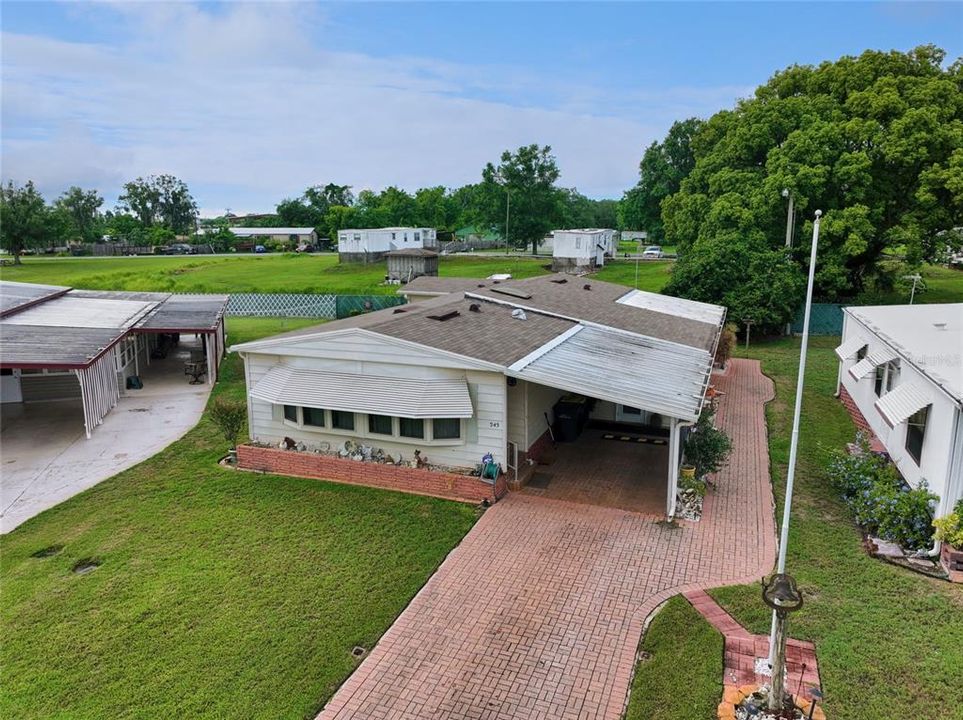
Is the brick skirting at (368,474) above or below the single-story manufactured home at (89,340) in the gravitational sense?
below

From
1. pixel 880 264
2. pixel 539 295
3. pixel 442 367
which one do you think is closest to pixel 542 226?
pixel 880 264

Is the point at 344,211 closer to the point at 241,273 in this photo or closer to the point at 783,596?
the point at 241,273

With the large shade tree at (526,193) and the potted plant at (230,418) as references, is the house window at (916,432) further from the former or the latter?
the large shade tree at (526,193)

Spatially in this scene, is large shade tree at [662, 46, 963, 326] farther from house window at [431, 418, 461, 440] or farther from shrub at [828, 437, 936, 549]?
house window at [431, 418, 461, 440]

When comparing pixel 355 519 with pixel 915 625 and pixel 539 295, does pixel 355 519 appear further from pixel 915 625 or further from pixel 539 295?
pixel 539 295

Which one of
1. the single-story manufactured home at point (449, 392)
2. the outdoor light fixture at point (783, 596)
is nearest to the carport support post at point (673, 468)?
the single-story manufactured home at point (449, 392)

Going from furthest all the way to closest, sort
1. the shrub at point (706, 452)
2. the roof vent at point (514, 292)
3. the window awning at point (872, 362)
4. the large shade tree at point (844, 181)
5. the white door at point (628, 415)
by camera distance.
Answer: the large shade tree at point (844, 181), the roof vent at point (514, 292), the white door at point (628, 415), the window awning at point (872, 362), the shrub at point (706, 452)
